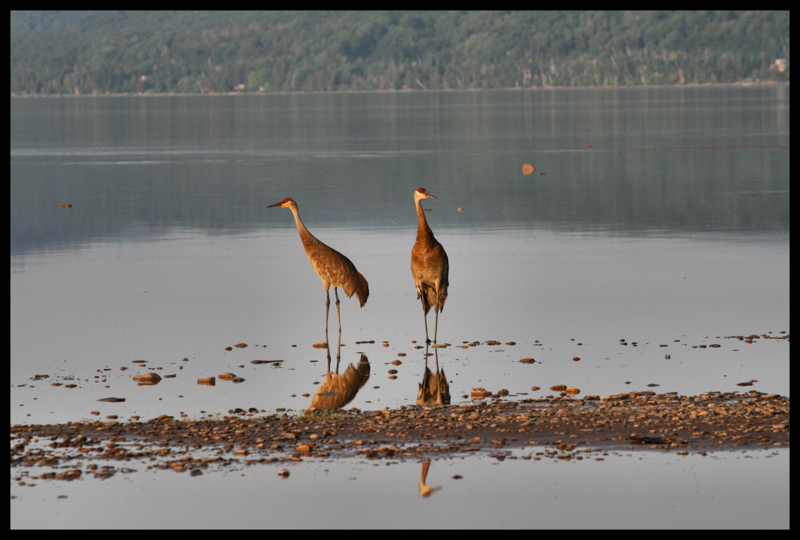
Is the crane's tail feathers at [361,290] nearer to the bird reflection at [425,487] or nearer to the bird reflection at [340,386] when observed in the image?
the bird reflection at [340,386]

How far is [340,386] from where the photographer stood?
1295 cm

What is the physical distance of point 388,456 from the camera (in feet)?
33.1

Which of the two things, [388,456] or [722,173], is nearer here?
[388,456]

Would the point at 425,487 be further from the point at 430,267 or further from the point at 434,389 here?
the point at 430,267

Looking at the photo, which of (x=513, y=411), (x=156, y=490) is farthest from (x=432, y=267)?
(x=156, y=490)

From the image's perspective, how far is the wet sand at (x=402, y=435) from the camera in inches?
396

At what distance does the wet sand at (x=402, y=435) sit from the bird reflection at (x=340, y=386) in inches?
19.5

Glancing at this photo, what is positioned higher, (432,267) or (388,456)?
(432,267)

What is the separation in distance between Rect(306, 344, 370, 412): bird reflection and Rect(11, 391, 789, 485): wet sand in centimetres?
50

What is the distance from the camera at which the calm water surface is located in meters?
12.5

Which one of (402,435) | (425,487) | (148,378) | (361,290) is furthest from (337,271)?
(425,487)

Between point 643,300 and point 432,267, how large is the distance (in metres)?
4.11

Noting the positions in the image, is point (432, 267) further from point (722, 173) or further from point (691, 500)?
point (722, 173)
